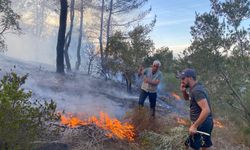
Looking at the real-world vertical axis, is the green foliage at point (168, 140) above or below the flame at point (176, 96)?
below

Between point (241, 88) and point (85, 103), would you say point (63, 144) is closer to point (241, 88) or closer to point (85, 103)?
point (85, 103)

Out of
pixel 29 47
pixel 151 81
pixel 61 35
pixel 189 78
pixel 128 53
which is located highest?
pixel 29 47

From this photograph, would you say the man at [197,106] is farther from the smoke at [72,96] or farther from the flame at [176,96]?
the flame at [176,96]

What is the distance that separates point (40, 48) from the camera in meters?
65.8

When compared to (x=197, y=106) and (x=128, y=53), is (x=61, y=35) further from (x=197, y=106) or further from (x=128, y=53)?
(x=197, y=106)

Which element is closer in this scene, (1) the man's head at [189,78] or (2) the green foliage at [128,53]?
(1) the man's head at [189,78]

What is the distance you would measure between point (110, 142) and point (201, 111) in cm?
235

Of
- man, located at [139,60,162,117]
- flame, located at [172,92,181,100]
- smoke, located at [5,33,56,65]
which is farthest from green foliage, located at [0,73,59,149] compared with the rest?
smoke, located at [5,33,56,65]

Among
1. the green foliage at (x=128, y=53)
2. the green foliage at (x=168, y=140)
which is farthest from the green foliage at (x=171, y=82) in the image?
the green foliage at (x=168, y=140)

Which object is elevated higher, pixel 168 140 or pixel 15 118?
pixel 15 118

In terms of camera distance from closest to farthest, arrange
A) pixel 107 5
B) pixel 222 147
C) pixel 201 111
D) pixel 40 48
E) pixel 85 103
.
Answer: pixel 201 111, pixel 222 147, pixel 85 103, pixel 107 5, pixel 40 48

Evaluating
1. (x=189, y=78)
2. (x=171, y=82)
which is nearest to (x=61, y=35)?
(x=171, y=82)

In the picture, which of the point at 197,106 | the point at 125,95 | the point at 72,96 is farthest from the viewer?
the point at 125,95

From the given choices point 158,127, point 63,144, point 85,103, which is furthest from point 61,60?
point 63,144
